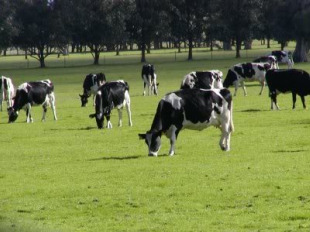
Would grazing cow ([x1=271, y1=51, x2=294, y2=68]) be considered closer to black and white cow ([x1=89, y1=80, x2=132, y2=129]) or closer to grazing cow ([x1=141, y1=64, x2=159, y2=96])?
grazing cow ([x1=141, y1=64, x2=159, y2=96])

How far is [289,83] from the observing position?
3359 cm

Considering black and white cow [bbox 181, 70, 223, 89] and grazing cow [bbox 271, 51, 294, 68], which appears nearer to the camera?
black and white cow [bbox 181, 70, 223, 89]

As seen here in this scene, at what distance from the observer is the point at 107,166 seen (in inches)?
738

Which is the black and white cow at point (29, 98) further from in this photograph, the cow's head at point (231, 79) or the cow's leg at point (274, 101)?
the cow's head at point (231, 79)

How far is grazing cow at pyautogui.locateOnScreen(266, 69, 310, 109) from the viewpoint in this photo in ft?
110

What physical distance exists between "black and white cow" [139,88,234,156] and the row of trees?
75.5m

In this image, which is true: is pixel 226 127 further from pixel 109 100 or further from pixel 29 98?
pixel 29 98

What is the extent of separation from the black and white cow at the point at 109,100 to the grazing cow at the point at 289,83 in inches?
275

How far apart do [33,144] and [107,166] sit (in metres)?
6.17

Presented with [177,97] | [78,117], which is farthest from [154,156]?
[78,117]

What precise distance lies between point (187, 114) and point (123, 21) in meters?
80.9

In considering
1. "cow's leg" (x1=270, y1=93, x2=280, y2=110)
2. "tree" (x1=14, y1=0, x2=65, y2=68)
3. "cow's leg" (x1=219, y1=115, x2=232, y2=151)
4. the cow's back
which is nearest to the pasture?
"cow's leg" (x1=219, y1=115, x2=232, y2=151)

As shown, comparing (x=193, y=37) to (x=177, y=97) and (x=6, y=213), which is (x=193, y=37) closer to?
(x=177, y=97)

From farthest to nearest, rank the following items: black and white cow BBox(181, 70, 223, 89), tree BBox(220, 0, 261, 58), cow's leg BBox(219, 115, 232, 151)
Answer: tree BBox(220, 0, 261, 58) → black and white cow BBox(181, 70, 223, 89) → cow's leg BBox(219, 115, 232, 151)
